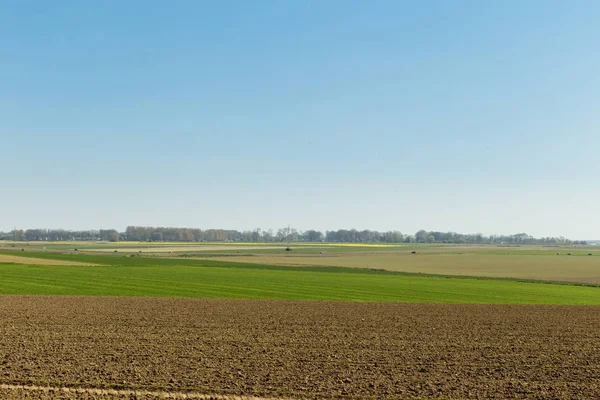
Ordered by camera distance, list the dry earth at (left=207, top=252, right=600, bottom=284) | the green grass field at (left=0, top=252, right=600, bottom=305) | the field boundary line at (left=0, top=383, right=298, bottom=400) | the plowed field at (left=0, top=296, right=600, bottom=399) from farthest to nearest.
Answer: the dry earth at (left=207, top=252, right=600, bottom=284) → the green grass field at (left=0, top=252, right=600, bottom=305) → the plowed field at (left=0, top=296, right=600, bottom=399) → the field boundary line at (left=0, top=383, right=298, bottom=400)

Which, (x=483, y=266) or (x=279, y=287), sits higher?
(x=279, y=287)

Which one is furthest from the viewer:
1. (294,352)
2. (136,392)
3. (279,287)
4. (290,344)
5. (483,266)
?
(483,266)

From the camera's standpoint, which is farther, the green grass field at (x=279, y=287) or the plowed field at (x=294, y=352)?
the green grass field at (x=279, y=287)

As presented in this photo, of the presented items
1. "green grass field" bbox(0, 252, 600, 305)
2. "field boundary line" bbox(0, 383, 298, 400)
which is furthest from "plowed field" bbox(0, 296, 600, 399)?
"green grass field" bbox(0, 252, 600, 305)

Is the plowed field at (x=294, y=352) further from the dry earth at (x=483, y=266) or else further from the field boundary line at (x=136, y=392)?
the dry earth at (x=483, y=266)

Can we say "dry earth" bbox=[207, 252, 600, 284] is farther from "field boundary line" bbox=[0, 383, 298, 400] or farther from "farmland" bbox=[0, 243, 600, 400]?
"field boundary line" bbox=[0, 383, 298, 400]

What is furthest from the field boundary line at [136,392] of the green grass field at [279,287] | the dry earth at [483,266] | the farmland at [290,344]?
the dry earth at [483,266]

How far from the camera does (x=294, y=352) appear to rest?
20188 mm

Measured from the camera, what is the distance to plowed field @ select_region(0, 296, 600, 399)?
15539 mm

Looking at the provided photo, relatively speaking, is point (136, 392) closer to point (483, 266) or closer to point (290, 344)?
point (290, 344)

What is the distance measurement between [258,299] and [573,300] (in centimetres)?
2234

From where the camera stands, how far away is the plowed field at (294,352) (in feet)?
51.0

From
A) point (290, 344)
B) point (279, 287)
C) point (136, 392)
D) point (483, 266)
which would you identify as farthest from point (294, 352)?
point (483, 266)

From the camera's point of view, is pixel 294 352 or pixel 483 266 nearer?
pixel 294 352
